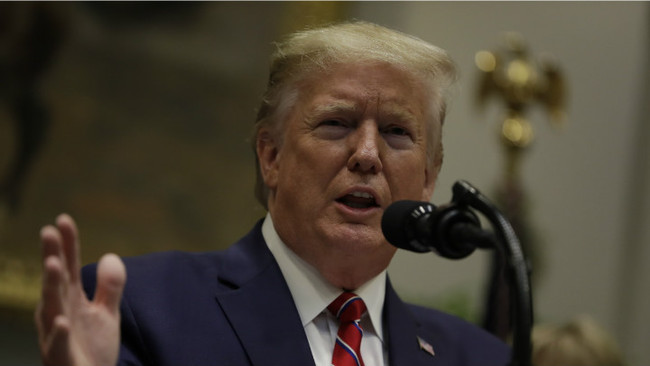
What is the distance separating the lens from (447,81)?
10.4 ft

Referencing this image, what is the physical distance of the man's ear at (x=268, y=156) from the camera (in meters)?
3.03

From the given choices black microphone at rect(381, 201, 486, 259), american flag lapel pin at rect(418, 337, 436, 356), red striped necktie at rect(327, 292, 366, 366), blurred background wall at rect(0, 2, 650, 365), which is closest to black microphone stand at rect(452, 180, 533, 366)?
black microphone at rect(381, 201, 486, 259)

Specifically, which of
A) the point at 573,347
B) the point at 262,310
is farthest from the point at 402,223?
the point at 573,347

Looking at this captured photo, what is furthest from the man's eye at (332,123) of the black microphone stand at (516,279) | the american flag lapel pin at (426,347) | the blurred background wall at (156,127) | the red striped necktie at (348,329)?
the blurred background wall at (156,127)

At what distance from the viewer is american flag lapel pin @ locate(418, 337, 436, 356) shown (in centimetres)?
293

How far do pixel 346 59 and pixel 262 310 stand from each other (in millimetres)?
813

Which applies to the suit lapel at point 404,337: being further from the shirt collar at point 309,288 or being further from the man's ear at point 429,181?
the man's ear at point 429,181

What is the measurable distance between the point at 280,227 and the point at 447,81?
2.53ft

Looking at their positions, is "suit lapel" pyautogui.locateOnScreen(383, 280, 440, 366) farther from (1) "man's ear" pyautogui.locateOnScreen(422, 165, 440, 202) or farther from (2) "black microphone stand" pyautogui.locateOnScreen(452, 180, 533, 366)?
(2) "black microphone stand" pyautogui.locateOnScreen(452, 180, 533, 366)

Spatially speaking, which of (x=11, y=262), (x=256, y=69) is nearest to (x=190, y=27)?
(x=256, y=69)

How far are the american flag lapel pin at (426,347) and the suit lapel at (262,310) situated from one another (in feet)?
1.52

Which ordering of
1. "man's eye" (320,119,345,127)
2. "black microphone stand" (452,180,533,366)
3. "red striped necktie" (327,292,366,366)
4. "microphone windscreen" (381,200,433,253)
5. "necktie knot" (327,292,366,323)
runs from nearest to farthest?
"black microphone stand" (452,180,533,366)
"microphone windscreen" (381,200,433,253)
"red striped necktie" (327,292,366,366)
"necktie knot" (327,292,366,323)
"man's eye" (320,119,345,127)

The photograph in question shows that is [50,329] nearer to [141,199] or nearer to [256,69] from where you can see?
[141,199]

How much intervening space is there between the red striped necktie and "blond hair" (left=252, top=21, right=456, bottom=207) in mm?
590
